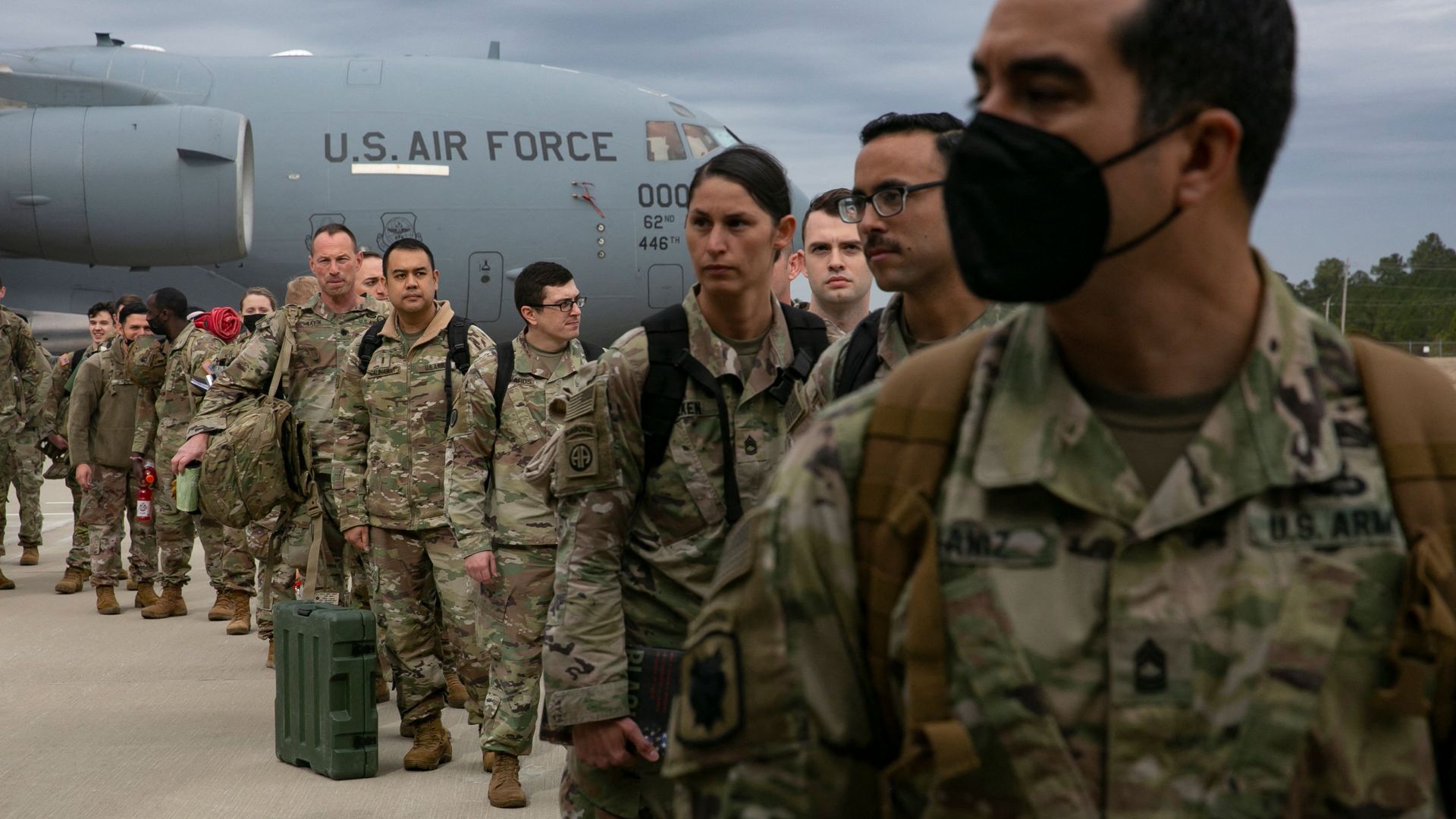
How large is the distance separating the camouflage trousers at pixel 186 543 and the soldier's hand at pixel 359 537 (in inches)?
140

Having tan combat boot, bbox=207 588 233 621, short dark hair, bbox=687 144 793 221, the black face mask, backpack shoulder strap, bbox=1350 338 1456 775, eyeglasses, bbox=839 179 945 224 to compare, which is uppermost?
short dark hair, bbox=687 144 793 221

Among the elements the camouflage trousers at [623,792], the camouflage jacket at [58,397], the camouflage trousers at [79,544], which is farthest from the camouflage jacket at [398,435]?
the camouflage jacket at [58,397]

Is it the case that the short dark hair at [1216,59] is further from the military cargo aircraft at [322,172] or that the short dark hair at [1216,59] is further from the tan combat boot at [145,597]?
the military cargo aircraft at [322,172]

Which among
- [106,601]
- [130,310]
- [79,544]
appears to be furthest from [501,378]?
[79,544]

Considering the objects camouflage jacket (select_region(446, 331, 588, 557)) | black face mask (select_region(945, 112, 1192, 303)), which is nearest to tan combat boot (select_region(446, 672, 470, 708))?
camouflage jacket (select_region(446, 331, 588, 557))

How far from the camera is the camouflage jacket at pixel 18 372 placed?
11258mm

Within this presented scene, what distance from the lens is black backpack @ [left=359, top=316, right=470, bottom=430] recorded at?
21.0 ft

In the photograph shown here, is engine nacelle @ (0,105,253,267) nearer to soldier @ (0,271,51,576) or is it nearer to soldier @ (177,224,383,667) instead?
soldier @ (0,271,51,576)

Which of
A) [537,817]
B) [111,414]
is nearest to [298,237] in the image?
[111,414]

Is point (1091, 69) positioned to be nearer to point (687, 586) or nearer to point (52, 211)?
point (687, 586)

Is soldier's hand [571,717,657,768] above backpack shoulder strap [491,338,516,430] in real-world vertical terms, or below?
below

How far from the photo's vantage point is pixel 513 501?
569 centimetres

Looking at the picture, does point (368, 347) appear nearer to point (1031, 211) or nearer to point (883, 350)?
point (883, 350)

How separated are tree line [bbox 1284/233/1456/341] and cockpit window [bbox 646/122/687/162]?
58926 mm
